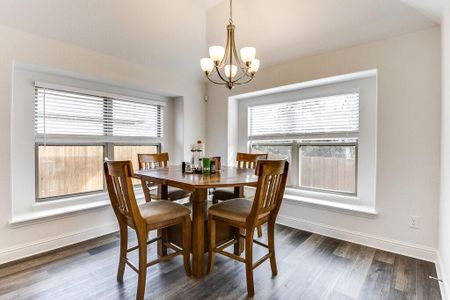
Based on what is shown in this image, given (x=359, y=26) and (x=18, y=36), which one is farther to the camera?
(x=359, y=26)

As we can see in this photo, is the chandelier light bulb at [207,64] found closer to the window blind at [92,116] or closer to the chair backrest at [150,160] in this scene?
the chair backrest at [150,160]

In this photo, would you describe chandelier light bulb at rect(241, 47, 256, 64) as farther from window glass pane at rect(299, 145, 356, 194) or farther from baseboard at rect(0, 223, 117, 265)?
baseboard at rect(0, 223, 117, 265)

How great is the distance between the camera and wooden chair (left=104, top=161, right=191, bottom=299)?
5.24ft

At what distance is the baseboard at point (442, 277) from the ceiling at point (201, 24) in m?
2.09

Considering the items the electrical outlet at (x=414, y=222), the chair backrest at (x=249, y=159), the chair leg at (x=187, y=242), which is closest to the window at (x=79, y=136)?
the chair backrest at (x=249, y=159)

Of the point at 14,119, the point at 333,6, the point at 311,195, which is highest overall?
the point at 333,6

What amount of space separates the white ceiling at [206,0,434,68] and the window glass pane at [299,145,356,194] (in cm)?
125

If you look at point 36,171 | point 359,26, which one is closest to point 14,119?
point 36,171

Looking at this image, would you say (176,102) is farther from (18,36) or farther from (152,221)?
(152,221)

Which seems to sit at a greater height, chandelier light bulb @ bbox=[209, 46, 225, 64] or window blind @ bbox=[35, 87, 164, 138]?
chandelier light bulb @ bbox=[209, 46, 225, 64]

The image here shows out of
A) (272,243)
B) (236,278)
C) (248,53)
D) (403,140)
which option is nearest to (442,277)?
(403,140)

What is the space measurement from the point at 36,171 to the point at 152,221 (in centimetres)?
176

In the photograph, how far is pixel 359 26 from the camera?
233 centimetres

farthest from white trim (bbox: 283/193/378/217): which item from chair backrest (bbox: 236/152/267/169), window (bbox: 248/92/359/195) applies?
chair backrest (bbox: 236/152/267/169)
